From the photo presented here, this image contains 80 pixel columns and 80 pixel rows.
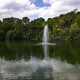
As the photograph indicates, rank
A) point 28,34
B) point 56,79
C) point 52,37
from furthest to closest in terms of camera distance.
Answer: point 28,34 < point 52,37 < point 56,79

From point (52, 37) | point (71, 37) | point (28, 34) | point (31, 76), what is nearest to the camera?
point (31, 76)

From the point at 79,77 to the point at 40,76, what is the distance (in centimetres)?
266

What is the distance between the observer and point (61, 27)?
12725 cm

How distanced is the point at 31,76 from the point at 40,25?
107m

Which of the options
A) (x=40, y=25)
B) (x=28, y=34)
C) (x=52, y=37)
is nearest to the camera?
(x=52, y=37)

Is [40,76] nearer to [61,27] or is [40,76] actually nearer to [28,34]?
[28,34]

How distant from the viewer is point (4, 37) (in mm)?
109125

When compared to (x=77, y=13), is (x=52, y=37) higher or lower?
lower

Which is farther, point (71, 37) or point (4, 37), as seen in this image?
point (4, 37)

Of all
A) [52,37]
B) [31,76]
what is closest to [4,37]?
[52,37]

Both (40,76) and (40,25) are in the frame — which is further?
(40,25)

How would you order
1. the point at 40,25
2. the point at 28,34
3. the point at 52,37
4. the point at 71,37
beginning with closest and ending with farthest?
the point at 71,37
the point at 52,37
the point at 28,34
the point at 40,25

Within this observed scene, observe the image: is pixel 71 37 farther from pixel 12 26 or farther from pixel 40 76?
pixel 40 76

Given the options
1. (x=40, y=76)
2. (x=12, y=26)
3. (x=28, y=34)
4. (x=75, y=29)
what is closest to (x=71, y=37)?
(x=75, y=29)
